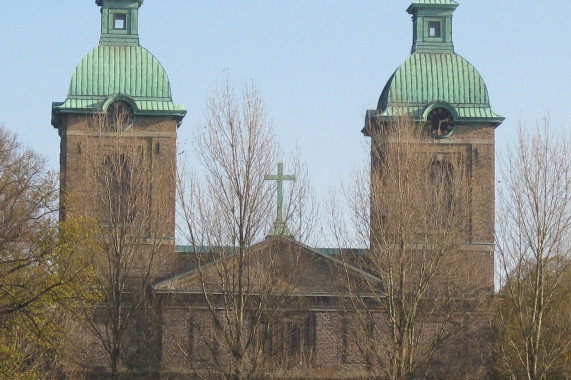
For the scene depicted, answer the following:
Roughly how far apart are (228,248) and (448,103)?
18.9m

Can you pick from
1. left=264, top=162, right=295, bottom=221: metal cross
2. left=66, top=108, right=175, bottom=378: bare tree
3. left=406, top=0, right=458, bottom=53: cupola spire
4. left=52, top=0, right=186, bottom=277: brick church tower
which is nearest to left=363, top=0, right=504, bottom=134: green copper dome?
left=406, top=0, right=458, bottom=53: cupola spire

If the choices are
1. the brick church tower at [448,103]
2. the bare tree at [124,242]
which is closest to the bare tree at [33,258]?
the bare tree at [124,242]

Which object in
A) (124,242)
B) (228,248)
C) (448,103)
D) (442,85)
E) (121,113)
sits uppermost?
(442,85)

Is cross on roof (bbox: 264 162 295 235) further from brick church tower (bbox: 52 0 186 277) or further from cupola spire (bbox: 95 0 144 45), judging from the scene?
cupola spire (bbox: 95 0 144 45)

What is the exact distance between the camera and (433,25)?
2462 inches

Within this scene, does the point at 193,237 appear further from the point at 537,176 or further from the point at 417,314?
the point at 537,176

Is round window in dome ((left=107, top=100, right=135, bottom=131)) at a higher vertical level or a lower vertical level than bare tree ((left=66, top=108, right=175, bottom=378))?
higher

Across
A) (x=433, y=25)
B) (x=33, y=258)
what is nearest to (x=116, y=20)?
(x=433, y=25)

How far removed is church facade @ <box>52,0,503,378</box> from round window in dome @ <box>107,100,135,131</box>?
58 mm

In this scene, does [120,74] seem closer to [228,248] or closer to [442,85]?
[442,85]

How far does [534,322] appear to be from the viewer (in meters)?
44.4

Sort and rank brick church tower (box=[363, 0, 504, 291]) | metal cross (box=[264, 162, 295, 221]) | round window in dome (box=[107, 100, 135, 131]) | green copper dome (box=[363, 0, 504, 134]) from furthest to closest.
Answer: green copper dome (box=[363, 0, 504, 134]) < brick church tower (box=[363, 0, 504, 291]) < round window in dome (box=[107, 100, 135, 131]) < metal cross (box=[264, 162, 295, 221])

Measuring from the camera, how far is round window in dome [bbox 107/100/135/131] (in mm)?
59594

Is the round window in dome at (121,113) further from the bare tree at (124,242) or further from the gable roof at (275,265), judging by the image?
the gable roof at (275,265)
